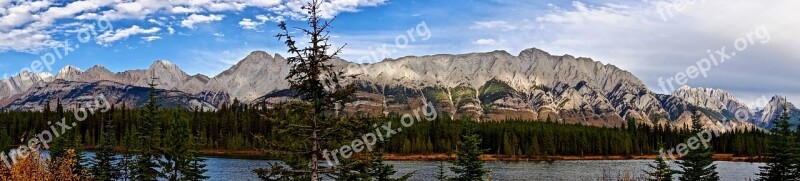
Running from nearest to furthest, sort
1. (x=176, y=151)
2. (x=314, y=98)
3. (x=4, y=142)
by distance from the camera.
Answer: (x=314, y=98) < (x=176, y=151) < (x=4, y=142)

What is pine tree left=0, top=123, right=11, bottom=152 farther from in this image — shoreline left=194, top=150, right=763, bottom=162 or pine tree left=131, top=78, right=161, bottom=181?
shoreline left=194, top=150, right=763, bottom=162

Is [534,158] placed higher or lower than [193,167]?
lower

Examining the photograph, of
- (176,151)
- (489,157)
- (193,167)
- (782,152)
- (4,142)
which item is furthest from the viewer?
(489,157)

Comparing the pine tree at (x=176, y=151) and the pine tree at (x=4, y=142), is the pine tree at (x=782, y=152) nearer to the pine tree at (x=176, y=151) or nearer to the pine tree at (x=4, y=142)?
the pine tree at (x=176, y=151)

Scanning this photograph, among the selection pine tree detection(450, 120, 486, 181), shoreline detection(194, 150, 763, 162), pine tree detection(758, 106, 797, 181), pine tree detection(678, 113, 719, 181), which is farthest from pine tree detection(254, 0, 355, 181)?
shoreline detection(194, 150, 763, 162)

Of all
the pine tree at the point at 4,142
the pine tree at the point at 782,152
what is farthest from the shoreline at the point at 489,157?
the pine tree at the point at 782,152

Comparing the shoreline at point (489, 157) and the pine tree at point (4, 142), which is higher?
the pine tree at point (4, 142)

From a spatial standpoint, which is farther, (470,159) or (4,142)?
(4,142)

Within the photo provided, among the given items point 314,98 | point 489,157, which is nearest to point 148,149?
point 314,98

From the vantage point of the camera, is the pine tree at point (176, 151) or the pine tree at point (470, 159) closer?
the pine tree at point (470, 159)

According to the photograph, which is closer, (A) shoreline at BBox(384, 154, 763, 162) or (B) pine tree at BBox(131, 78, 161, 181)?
(B) pine tree at BBox(131, 78, 161, 181)

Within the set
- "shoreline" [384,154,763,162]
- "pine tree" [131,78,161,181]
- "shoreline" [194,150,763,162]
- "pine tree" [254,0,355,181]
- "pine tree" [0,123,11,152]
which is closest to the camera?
"pine tree" [254,0,355,181]

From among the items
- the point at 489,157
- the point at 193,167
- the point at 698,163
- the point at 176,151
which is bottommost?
the point at 489,157

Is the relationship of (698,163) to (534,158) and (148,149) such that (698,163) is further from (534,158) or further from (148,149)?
(534,158)
